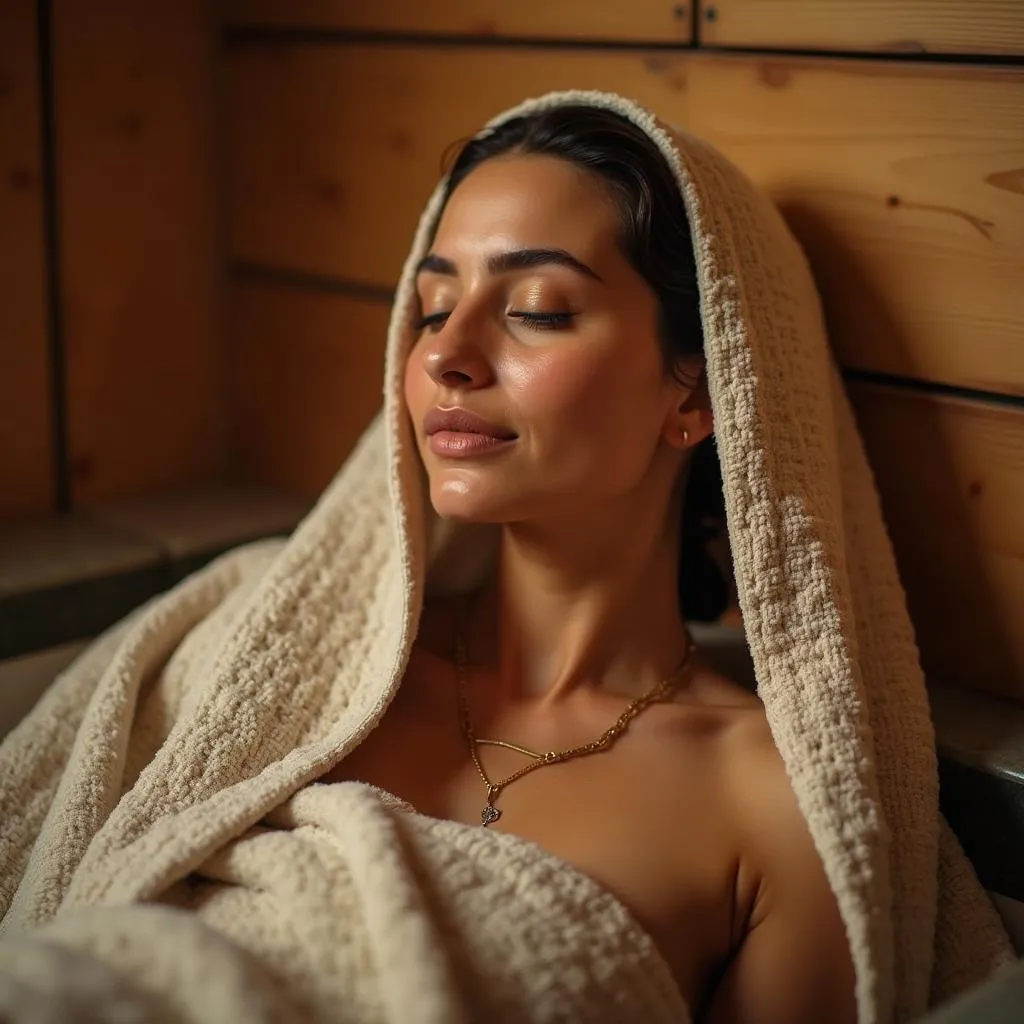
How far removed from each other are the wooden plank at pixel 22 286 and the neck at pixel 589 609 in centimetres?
86

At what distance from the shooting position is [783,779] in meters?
1.20

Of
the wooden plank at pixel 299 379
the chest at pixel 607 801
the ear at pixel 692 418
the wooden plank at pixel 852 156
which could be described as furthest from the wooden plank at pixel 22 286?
the ear at pixel 692 418

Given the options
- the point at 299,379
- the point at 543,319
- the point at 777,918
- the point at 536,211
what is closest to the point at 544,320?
the point at 543,319

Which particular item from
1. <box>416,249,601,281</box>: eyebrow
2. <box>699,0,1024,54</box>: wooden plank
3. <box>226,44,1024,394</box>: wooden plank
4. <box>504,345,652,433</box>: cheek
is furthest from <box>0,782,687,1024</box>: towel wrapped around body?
<box>699,0,1024,54</box>: wooden plank

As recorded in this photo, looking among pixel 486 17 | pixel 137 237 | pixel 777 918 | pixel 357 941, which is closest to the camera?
pixel 357 941

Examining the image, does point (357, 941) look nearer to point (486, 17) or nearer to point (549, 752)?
point (549, 752)

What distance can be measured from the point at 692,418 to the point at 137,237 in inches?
40.3

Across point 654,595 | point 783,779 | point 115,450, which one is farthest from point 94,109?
point 783,779

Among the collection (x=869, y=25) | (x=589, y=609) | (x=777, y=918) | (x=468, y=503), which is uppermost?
(x=869, y=25)

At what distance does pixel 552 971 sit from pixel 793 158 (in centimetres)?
87

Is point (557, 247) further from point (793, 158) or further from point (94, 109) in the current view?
point (94, 109)

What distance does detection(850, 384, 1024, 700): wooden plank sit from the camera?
4.49ft

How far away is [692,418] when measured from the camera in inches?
51.9

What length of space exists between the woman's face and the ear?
1 centimetres
